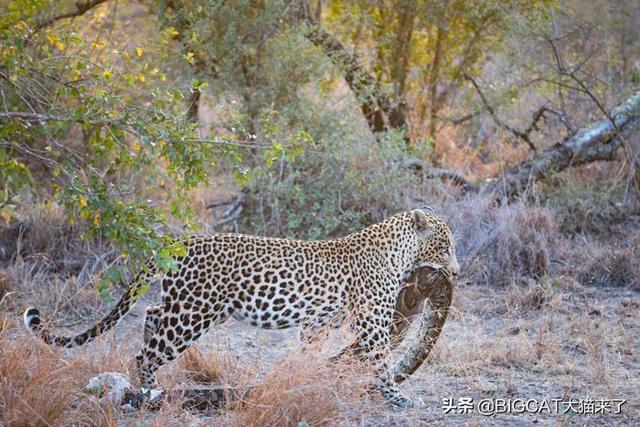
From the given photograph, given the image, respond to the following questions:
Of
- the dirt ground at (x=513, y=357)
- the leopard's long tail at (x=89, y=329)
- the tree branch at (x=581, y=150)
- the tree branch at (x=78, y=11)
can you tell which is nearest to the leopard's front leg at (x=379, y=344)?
the dirt ground at (x=513, y=357)

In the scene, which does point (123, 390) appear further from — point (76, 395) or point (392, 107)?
point (392, 107)

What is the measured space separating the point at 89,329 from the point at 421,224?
112 inches

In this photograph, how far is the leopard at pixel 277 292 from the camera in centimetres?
707

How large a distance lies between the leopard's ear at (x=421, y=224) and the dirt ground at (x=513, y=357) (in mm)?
789

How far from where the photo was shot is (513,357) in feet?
26.8

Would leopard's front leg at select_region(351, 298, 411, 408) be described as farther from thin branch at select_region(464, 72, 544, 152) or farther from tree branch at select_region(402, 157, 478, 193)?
thin branch at select_region(464, 72, 544, 152)

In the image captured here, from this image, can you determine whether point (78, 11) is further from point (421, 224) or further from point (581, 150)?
point (581, 150)

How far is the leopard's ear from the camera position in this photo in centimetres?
791

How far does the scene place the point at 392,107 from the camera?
1258 cm

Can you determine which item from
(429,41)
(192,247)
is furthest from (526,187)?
(192,247)

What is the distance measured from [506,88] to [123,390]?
8561 millimetres

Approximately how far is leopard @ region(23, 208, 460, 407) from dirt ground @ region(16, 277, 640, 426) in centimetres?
25

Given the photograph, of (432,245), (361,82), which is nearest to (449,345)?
(432,245)

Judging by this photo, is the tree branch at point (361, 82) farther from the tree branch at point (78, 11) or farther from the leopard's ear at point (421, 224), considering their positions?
the leopard's ear at point (421, 224)
